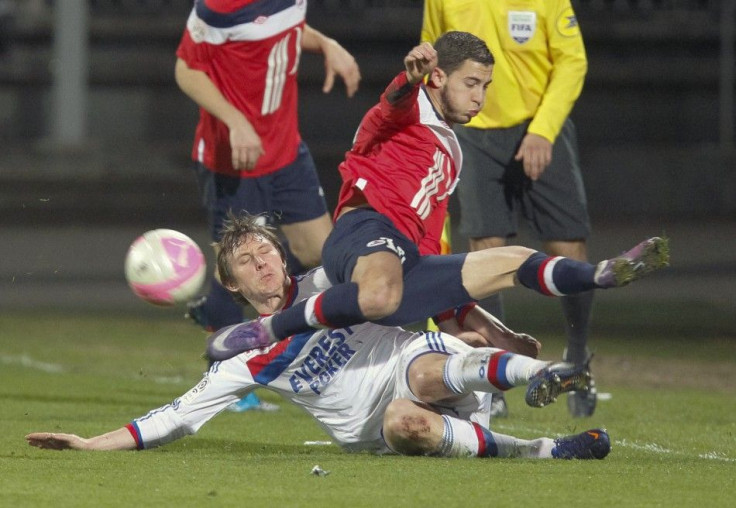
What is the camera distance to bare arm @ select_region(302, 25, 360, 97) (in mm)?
8836

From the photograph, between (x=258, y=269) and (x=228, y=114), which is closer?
(x=258, y=269)

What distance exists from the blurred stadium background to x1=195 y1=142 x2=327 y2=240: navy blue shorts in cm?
1154

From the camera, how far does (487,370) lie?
579 cm

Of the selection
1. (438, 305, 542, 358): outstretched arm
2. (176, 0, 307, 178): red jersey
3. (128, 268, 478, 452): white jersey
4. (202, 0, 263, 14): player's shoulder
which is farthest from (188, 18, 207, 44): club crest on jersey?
(128, 268, 478, 452): white jersey

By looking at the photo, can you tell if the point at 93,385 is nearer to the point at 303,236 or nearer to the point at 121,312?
the point at 303,236

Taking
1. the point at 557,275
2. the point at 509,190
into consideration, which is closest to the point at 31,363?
the point at 509,190

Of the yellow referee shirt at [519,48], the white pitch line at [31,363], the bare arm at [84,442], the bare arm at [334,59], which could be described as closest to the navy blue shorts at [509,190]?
the yellow referee shirt at [519,48]

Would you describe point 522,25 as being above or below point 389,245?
above

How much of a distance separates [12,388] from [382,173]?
3349 mm

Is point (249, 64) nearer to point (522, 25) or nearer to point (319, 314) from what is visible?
point (522, 25)

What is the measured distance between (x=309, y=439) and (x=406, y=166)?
1345 mm

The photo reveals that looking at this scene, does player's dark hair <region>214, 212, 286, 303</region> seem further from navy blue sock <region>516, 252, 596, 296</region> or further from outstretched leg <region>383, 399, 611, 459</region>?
navy blue sock <region>516, 252, 596, 296</region>

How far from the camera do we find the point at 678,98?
2317 centimetres

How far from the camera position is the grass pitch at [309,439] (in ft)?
17.2
